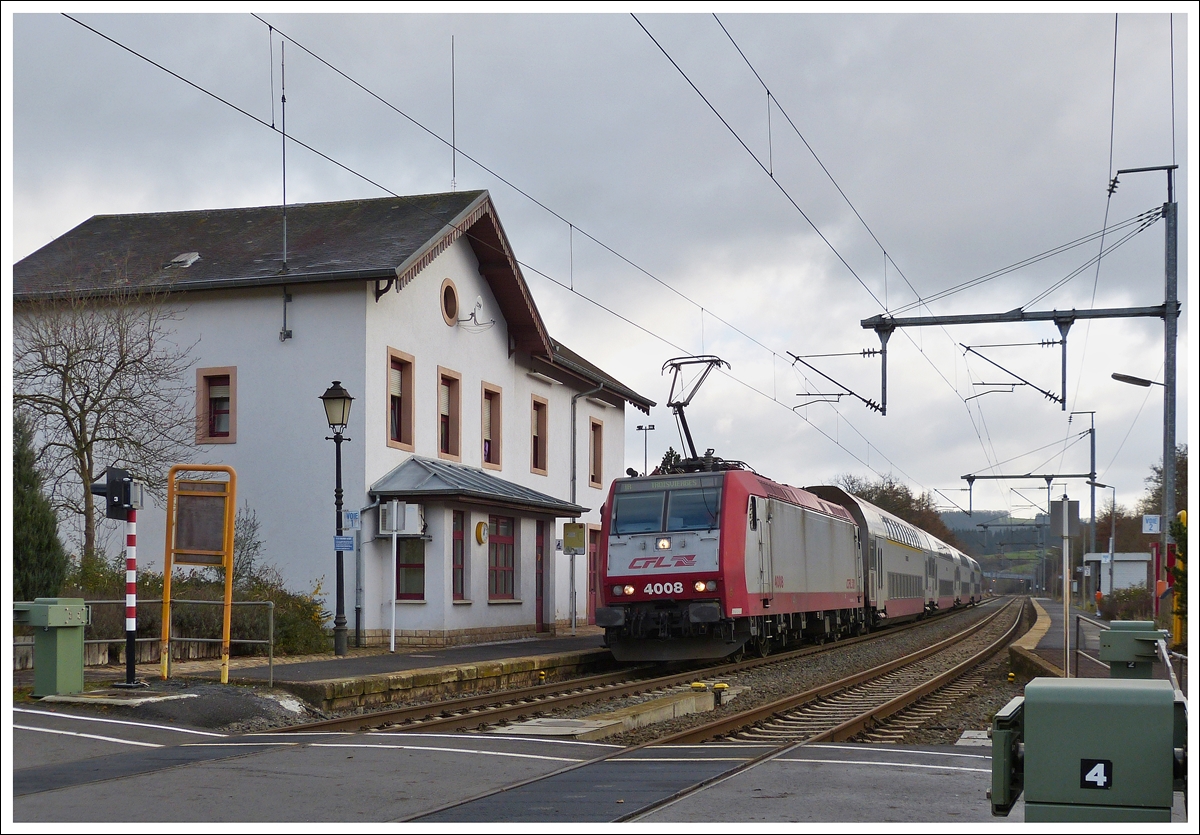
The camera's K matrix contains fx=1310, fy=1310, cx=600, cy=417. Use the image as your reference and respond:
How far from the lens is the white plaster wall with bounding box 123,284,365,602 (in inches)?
974

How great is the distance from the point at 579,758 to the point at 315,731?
3.41 metres

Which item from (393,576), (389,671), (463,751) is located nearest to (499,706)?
(389,671)

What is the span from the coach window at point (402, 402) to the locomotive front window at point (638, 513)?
19.4 ft

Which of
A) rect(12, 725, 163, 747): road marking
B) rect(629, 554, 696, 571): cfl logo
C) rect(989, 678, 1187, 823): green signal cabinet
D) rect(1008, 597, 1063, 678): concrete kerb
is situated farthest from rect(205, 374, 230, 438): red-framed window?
rect(989, 678, 1187, 823): green signal cabinet

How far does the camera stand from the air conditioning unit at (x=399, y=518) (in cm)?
2372

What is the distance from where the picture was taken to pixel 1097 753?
5.61 meters

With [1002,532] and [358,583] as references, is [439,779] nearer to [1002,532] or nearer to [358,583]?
[358,583]

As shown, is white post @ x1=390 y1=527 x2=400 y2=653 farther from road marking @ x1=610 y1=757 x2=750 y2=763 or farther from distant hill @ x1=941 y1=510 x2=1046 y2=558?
distant hill @ x1=941 y1=510 x2=1046 y2=558

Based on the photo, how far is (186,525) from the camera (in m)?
15.1

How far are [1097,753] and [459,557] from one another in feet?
70.8

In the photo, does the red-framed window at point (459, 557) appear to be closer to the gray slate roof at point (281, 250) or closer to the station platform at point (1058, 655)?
the gray slate roof at point (281, 250)

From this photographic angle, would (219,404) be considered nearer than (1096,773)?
No

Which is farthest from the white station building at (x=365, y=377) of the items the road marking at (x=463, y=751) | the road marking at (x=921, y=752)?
the road marking at (x=921, y=752)

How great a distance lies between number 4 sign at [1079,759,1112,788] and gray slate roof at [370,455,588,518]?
19.6 meters
